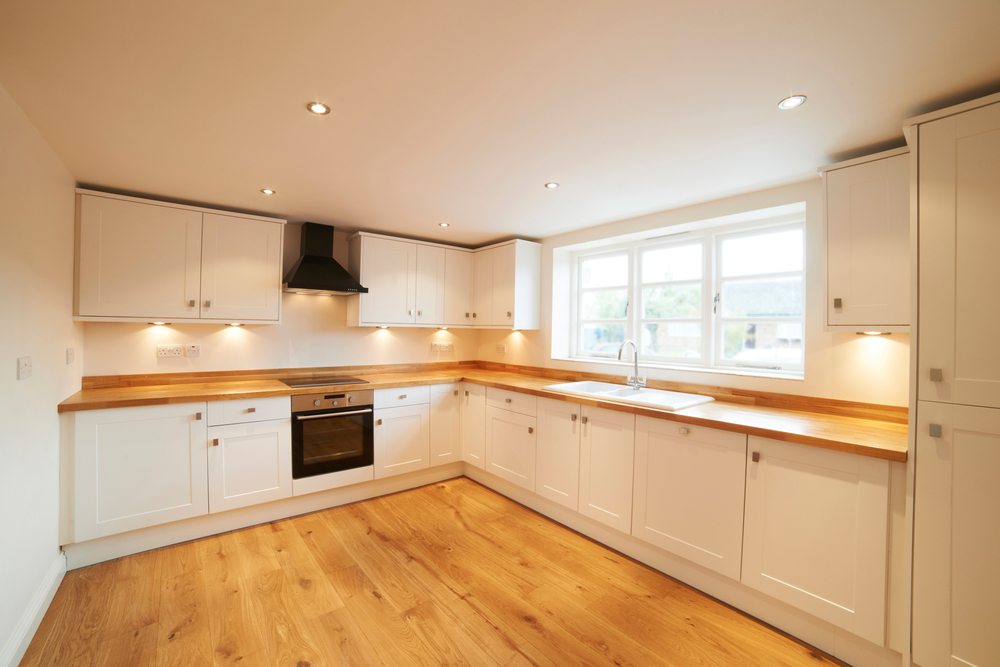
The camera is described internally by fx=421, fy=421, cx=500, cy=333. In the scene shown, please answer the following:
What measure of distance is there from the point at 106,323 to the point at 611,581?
3.73m

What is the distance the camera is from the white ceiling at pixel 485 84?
1.23 m

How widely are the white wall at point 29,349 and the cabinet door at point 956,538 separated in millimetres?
3496

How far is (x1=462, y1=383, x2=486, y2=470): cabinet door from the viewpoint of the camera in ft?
12.3

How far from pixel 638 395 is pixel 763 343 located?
90 centimetres

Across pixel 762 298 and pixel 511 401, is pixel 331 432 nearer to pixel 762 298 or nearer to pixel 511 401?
pixel 511 401

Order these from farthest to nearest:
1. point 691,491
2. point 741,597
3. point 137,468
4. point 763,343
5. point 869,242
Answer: point 763,343, point 137,468, point 691,491, point 741,597, point 869,242

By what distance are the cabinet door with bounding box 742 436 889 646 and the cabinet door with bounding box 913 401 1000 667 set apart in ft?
0.40

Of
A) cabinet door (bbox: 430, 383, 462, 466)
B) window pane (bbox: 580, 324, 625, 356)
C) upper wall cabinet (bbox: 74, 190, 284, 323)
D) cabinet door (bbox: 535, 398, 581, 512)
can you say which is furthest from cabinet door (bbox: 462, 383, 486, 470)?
upper wall cabinet (bbox: 74, 190, 284, 323)

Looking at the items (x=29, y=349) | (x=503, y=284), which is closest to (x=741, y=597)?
(x=503, y=284)

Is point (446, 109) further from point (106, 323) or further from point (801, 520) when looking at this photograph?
point (106, 323)

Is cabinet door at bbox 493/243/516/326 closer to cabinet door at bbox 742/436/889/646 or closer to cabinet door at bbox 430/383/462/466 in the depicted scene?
cabinet door at bbox 430/383/462/466

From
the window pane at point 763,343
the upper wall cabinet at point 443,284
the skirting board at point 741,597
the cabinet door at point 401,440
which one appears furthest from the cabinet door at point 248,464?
the window pane at point 763,343

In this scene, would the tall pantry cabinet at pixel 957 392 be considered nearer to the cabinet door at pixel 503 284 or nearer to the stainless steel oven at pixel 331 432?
the cabinet door at pixel 503 284

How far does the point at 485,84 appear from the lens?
1.57 metres
